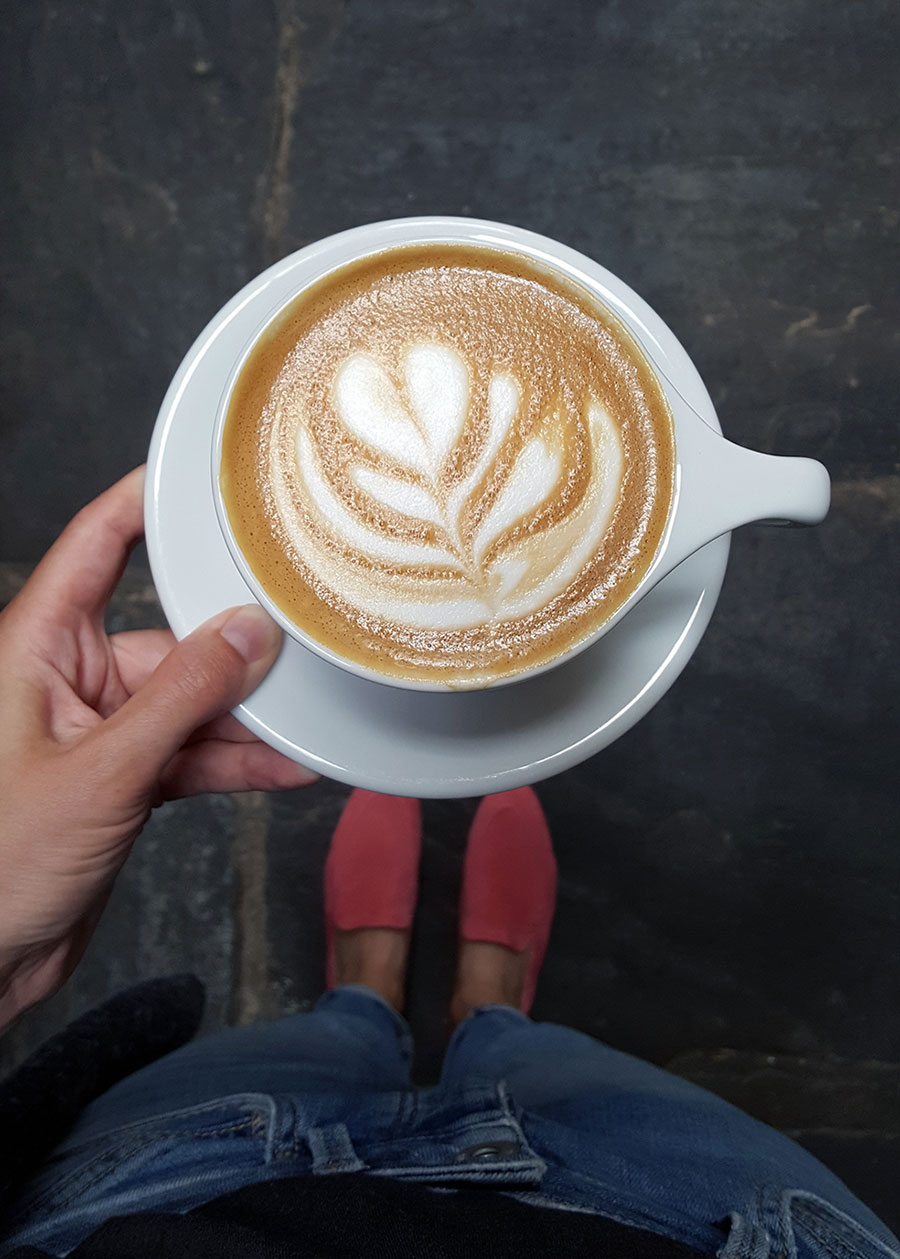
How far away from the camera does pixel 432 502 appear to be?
76 cm

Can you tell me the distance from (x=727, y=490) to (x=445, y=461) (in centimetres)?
22

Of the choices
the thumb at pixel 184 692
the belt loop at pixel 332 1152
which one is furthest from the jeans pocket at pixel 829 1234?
the thumb at pixel 184 692

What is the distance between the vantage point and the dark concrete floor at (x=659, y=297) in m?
1.42

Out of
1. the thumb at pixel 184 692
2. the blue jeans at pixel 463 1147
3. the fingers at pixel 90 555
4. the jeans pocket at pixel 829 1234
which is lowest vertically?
the jeans pocket at pixel 829 1234

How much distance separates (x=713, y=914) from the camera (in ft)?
4.86

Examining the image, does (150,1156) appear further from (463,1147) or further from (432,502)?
(432,502)

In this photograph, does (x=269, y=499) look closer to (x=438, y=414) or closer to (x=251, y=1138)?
(x=438, y=414)

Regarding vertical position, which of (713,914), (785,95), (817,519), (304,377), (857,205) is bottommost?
(713,914)

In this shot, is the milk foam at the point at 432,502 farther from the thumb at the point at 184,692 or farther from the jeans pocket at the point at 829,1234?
the jeans pocket at the point at 829,1234

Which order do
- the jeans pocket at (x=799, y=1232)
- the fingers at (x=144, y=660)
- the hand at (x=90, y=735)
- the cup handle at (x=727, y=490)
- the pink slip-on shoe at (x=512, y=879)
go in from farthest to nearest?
the pink slip-on shoe at (x=512, y=879) < the fingers at (x=144, y=660) < the jeans pocket at (x=799, y=1232) < the hand at (x=90, y=735) < the cup handle at (x=727, y=490)

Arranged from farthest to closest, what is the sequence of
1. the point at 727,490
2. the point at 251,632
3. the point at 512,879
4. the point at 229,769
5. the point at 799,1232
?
the point at 512,879 < the point at 229,769 < the point at 799,1232 < the point at 251,632 < the point at 727,490

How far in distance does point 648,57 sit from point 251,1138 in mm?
1542

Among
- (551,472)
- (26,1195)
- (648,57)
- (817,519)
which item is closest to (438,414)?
(551,472)

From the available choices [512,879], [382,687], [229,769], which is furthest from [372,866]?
[382,687]
